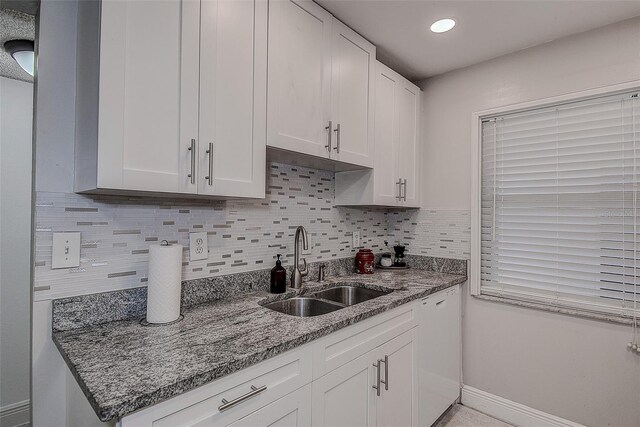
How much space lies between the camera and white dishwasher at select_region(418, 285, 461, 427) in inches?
74.2

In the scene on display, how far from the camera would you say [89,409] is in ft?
3.01

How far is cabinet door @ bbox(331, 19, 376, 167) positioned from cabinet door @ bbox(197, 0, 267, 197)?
0.49 metres

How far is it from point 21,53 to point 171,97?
A: 0.58 meters

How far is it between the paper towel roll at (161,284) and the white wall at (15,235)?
1.33 ft

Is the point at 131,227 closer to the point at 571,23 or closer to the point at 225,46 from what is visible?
the point at 225,46

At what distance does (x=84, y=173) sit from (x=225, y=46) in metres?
0.70

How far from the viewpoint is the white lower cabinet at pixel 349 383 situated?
889mm

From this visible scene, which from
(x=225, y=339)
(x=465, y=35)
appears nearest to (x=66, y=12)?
(x=225, y=339)

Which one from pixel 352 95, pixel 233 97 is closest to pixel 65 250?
pixel 233 97

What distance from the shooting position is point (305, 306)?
1.76 m

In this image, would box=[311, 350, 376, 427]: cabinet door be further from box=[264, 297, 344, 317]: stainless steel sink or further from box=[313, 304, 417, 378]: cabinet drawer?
box=[264, 297, 344, 317]: stainless steel sink

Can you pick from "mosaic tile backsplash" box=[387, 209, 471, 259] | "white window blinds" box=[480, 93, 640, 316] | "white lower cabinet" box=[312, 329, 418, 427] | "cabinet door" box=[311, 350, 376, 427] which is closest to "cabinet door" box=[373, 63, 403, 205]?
"mosaic tile backsplash" box=[387, 209, 471, 259]

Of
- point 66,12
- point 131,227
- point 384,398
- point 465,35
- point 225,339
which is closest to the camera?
point 225,339

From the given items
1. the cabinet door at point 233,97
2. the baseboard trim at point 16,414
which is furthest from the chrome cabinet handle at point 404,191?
the baseboard trim at point 16,414
